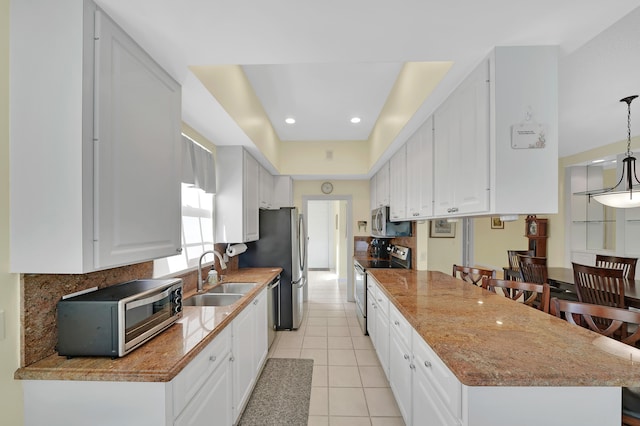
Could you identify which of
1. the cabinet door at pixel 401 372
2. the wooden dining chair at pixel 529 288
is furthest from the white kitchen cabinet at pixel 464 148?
the cabinet door at pixel 401 372

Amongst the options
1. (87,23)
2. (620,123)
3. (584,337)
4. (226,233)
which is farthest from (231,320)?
(620,123)

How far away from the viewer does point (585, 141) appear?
407 centimetres

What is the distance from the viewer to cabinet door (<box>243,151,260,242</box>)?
3.35 m

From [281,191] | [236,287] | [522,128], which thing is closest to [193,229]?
[236,287]

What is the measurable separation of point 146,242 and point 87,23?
0.98 metres

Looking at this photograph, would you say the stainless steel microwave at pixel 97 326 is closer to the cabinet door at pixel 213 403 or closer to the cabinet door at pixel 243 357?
the cabinet door at pixel 213 403

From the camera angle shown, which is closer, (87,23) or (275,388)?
(87,23)

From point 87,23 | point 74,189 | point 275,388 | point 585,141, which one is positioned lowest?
point 275,388

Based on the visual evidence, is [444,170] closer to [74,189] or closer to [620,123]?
[74,189]

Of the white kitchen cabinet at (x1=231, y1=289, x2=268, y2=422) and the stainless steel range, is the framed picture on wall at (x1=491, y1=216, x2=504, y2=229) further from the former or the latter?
the white kitchen cabinet at (x1=231, y1=289, x2=268, y2=422)

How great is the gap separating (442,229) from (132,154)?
20.9ft

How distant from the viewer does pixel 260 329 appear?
2789mm

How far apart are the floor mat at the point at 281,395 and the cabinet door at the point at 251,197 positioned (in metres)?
1.47

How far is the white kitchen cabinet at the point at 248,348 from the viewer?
6.63ft
